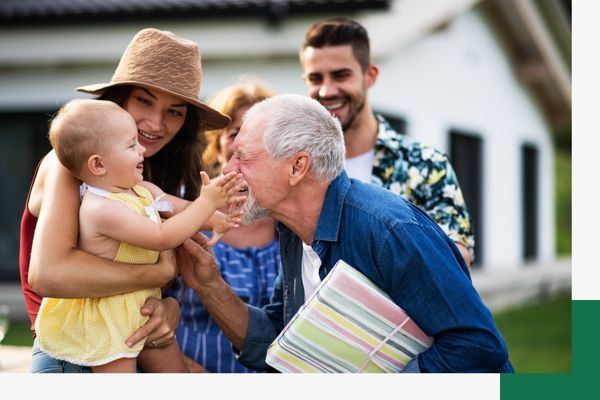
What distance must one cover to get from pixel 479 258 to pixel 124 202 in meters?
10.4

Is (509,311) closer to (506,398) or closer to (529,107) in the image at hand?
(529,107)

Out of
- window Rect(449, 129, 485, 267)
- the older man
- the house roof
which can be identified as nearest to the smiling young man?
the older man

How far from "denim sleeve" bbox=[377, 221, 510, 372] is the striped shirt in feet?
3.74

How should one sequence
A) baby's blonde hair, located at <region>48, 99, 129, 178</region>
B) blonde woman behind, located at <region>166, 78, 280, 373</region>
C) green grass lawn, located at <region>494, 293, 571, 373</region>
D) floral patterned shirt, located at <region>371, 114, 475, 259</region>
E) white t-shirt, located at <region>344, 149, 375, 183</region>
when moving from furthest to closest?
green grass lawn, located at <region>494, 293, 571, 373</region> → white t-shirt, located at <region>344, 149, 375, 183</region> → floral patterned shirt, located at <region>371, 114, 475, 259</region> → blonde woman behind, located at <region>166, 78, 280, 373</region> → baby's blonde hair, located at <region>48, 99, 129, 178</region>

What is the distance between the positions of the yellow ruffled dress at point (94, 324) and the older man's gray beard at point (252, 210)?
11.3 inches

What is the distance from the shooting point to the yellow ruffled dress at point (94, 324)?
9.12 feet

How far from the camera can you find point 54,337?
279cm

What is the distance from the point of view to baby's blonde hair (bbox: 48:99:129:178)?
8.76 ft

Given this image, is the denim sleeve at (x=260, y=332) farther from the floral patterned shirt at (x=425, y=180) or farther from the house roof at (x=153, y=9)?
the house roof at (x=153, y=9)

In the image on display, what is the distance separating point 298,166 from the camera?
276cm

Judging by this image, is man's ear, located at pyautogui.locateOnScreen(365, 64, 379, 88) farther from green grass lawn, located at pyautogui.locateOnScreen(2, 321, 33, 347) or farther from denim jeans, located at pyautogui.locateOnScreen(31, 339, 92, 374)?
green grass lawn, located at pyautogui.locateOnScreen(2, 321, 33, 347)

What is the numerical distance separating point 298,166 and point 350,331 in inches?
20.9

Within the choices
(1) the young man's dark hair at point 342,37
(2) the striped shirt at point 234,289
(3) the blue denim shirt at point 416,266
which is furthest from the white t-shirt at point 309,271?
(1) the young man's dark hair at point 342,37

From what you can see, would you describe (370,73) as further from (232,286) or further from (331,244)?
(331,244)
